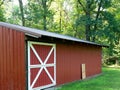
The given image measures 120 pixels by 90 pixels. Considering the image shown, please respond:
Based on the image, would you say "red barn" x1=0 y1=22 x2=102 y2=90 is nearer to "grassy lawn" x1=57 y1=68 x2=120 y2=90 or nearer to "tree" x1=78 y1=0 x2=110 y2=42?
"grassy lawn" x1=57 y1=68 x2=120 y2=90

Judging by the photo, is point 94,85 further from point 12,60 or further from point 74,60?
point 12,60

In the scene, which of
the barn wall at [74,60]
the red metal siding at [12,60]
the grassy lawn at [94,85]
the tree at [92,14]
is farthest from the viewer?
the tree at [92,14]

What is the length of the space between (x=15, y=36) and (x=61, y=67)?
3.89m

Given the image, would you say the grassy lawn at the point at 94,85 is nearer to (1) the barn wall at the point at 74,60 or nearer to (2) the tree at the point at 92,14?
(1) the barn wall at the point at 74,60

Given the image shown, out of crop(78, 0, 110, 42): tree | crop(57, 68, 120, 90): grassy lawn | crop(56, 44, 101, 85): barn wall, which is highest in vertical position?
crop(78, 0, 110, 42): tree

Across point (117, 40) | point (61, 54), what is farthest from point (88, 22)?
point (61, 54)

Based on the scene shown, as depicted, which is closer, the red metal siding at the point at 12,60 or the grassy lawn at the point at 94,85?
the red metal siding at the point at 12,60

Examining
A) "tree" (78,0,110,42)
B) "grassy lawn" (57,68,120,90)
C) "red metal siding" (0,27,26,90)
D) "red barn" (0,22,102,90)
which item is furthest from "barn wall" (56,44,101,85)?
"tree" (78,0,110,42)

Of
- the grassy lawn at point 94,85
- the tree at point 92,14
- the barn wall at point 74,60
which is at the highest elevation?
the tree at point 92,14

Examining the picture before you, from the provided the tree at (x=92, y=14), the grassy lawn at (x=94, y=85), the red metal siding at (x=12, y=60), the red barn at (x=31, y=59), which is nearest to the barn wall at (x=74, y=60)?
the red barn at (x=31, y=59)

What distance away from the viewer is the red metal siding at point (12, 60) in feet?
29.7

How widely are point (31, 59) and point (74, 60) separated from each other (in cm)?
470

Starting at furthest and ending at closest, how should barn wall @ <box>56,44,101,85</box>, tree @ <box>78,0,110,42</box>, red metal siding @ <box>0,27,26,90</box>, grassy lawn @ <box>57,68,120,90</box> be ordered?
tree @ <box>78,0,110,42</box> → barn wall @ <box>56,44,101,85</box> → grassy lawn @ <box>57,68,120,90</box> → red metal siding @ <box>0,27,26,90</box>

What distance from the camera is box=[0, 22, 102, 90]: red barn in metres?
9.13
